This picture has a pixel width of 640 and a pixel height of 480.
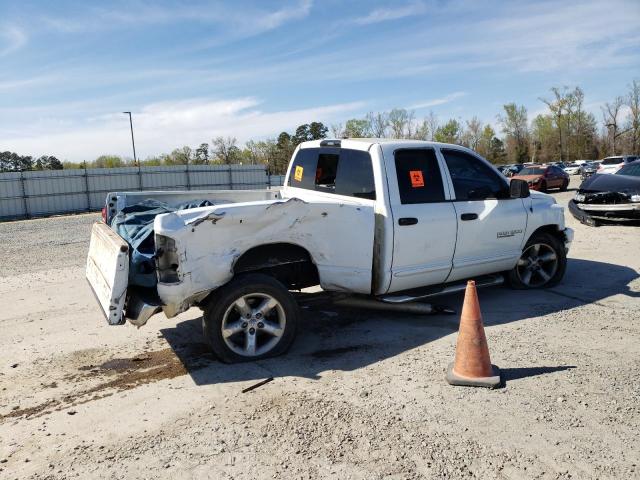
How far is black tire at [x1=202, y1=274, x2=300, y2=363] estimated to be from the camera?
4297 mm

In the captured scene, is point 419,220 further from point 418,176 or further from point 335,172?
point 335,172

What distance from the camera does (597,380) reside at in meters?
3.95

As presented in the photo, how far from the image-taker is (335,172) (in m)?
5.62

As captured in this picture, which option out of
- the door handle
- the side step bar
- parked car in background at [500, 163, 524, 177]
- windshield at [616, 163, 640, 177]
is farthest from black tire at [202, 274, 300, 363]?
parked car in background at [500, 163, 524, 177]

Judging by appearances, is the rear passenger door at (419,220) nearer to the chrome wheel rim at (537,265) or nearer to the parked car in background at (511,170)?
the chrome wheel rim at (537,265)

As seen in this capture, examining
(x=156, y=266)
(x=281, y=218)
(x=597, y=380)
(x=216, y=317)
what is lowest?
(x=597, y=380)

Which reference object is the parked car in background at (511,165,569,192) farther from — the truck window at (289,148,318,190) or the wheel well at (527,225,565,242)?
the truck window at (289,148,318,190)

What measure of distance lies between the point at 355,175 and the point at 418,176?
666mm

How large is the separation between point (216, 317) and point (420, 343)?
6.42 feet

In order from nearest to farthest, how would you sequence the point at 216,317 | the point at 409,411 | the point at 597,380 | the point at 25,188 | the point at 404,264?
the point at 409,411 < the point at 597,380 < the point at 216,317 < the point at 404,264 < the point at 25,188

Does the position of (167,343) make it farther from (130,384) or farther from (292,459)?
(292,459)

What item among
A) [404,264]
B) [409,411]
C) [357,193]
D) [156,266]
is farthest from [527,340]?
[156,266]

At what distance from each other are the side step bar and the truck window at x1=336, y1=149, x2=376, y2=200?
1.04m

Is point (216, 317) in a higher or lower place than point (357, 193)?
lower
